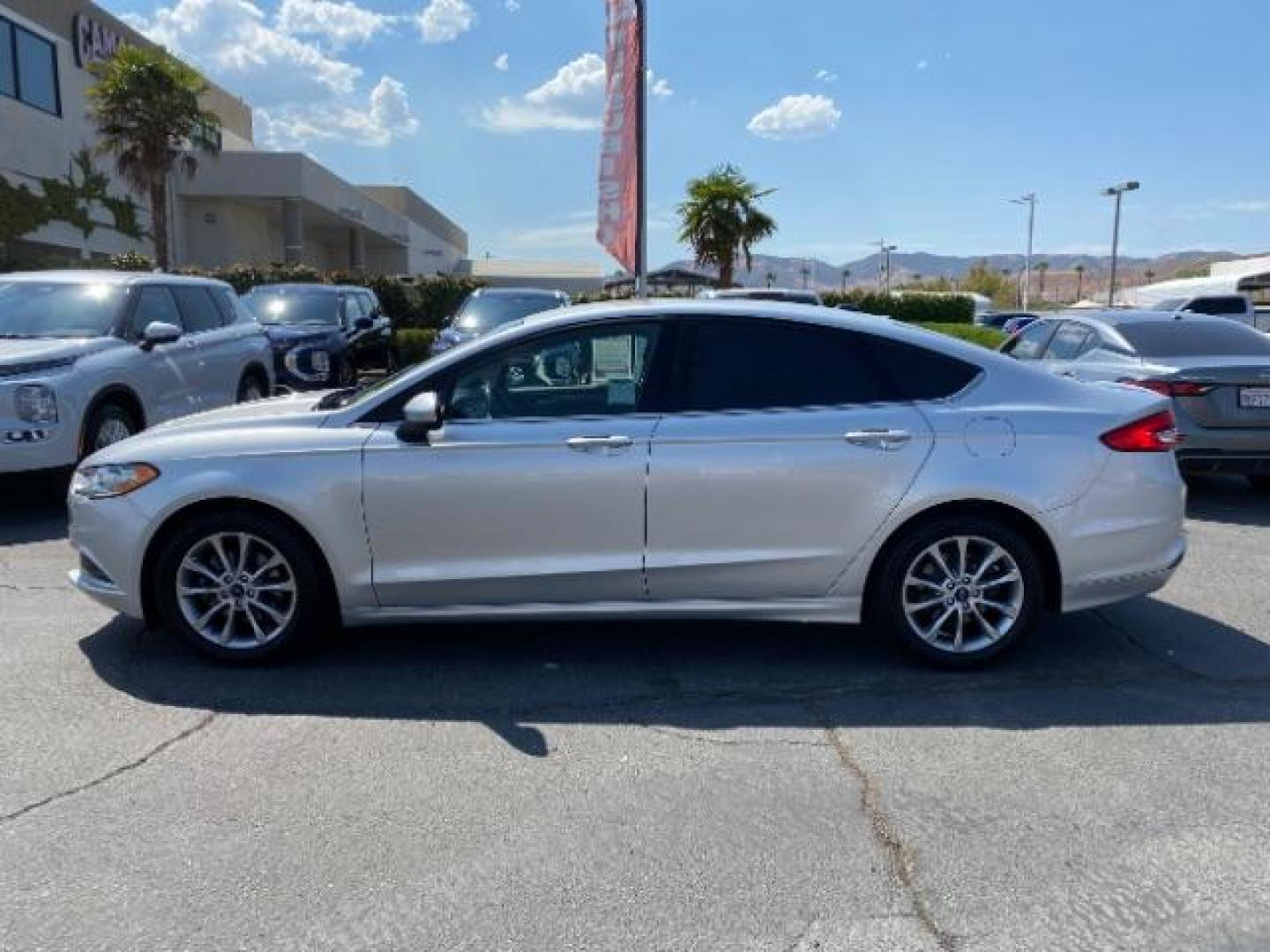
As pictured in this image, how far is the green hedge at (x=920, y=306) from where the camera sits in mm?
36219

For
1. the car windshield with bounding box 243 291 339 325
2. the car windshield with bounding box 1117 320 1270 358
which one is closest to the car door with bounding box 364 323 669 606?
the car windshield with bounding box 1117 320 1270 358

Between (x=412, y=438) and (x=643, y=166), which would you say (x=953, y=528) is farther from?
(x=643, y=166)

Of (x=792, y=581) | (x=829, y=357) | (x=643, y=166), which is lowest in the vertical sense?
(x=792, y=581)

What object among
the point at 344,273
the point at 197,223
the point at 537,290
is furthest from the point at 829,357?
the point at 197,223

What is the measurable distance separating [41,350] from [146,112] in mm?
21303

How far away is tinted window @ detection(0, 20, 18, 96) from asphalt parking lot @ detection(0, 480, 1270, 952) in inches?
1016

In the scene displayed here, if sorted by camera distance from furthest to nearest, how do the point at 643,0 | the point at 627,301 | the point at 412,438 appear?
1. the point at 643,0
2. the point at 627,301
3. the point at 412,438

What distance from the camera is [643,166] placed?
15188 millimetres

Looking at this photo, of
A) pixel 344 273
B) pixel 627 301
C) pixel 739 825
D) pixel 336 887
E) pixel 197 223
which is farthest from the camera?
pixel 197 223

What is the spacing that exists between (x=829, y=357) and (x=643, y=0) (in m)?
11.7

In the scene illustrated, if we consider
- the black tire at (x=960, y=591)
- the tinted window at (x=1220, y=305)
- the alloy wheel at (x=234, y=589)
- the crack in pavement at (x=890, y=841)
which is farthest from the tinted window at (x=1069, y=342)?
Result: the tinted window at (x=1220, y=305)

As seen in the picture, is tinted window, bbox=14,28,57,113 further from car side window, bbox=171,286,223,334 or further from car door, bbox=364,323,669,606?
car door, bbox=364,323,669,606

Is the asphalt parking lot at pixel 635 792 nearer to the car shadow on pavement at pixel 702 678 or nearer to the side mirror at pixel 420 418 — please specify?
the car shadow on pavement at pixel 702 678

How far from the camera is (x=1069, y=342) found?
379 inches
